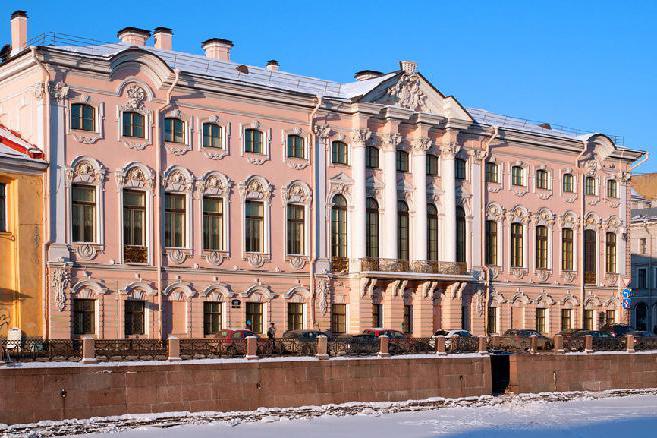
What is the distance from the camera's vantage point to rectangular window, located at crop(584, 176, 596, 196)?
5184 cm

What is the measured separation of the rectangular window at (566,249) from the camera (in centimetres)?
5081

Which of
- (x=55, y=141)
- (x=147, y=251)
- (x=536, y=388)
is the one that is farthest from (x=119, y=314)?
(x=536, y=388)

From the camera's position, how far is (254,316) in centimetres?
4019

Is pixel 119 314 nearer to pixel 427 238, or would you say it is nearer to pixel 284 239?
pixel 284 239

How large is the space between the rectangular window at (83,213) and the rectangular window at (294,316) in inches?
305

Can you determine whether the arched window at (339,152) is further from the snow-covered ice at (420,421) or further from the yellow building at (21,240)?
the yellow building at (21,240)

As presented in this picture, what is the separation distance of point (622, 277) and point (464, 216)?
399 inches

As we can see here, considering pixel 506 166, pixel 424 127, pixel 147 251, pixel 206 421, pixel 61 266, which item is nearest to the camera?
pixel 206 421

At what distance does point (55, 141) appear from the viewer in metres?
35.6

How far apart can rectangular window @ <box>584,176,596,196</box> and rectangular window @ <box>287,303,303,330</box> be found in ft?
53.0

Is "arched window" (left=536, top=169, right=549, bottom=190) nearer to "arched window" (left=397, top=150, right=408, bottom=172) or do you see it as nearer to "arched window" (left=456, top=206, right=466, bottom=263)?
"arched window" (left=456, top=206, right=466, bottom=263)

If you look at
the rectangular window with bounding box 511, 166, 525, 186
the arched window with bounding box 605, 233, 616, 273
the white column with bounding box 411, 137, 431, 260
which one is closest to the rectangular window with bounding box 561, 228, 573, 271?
the arched window with bounding box 605, 233, 616, 273

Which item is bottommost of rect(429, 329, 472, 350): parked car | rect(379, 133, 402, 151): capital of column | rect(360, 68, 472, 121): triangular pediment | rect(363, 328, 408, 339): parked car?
rect(429, 329, 472, 350): parked car

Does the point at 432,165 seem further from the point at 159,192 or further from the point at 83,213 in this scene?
the point at 83,213
